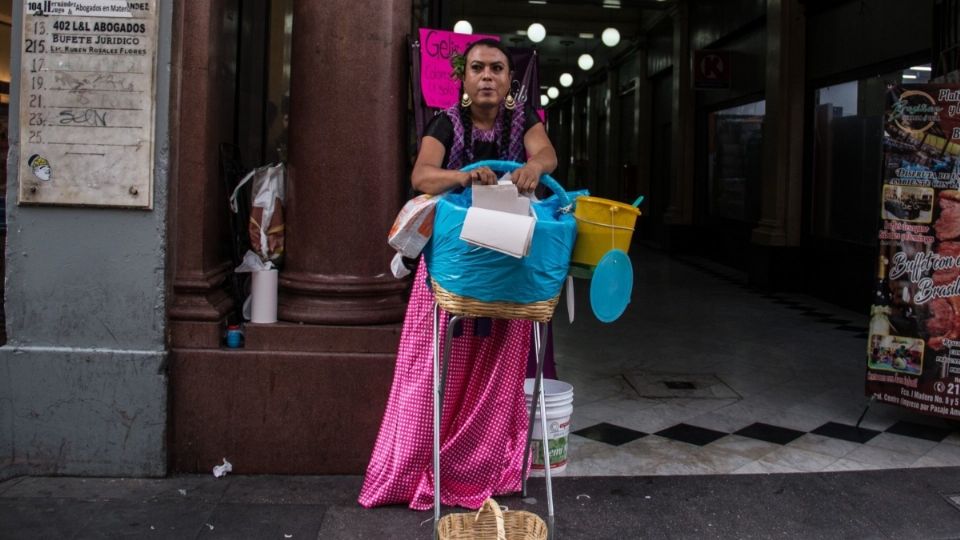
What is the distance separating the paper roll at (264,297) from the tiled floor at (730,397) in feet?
5.51

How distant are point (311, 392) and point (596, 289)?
187 cm

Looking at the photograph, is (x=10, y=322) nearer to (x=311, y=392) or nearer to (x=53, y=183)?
(x=53, y=183)

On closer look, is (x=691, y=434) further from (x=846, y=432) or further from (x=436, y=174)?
(x=436, y=174)

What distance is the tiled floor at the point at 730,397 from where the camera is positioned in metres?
4.63

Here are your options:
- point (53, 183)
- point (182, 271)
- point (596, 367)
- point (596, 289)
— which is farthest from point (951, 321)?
point (53, 183)

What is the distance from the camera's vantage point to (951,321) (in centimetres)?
482

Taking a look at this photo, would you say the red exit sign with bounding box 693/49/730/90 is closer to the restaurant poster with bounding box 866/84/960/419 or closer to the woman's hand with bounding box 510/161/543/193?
the restaurant poster with bounding box 866/84/960/419

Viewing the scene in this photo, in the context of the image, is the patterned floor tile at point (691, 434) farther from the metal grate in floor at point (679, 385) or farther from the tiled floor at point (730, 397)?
the metal grate in floor at point (679, 385)

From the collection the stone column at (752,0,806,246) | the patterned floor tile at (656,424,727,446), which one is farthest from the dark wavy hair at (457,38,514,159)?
the stone column at (752,0,806,246)

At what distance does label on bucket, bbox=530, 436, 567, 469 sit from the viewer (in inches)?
154

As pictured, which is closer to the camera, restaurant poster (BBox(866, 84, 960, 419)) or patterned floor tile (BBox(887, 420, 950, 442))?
restaurant poster (BBox(866, 84, 960, 419))

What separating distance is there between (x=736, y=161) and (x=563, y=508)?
37.2 feet

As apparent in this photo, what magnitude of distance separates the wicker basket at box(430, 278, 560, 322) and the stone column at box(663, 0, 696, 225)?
1376cm

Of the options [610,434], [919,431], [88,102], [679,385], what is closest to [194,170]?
[88,102]
